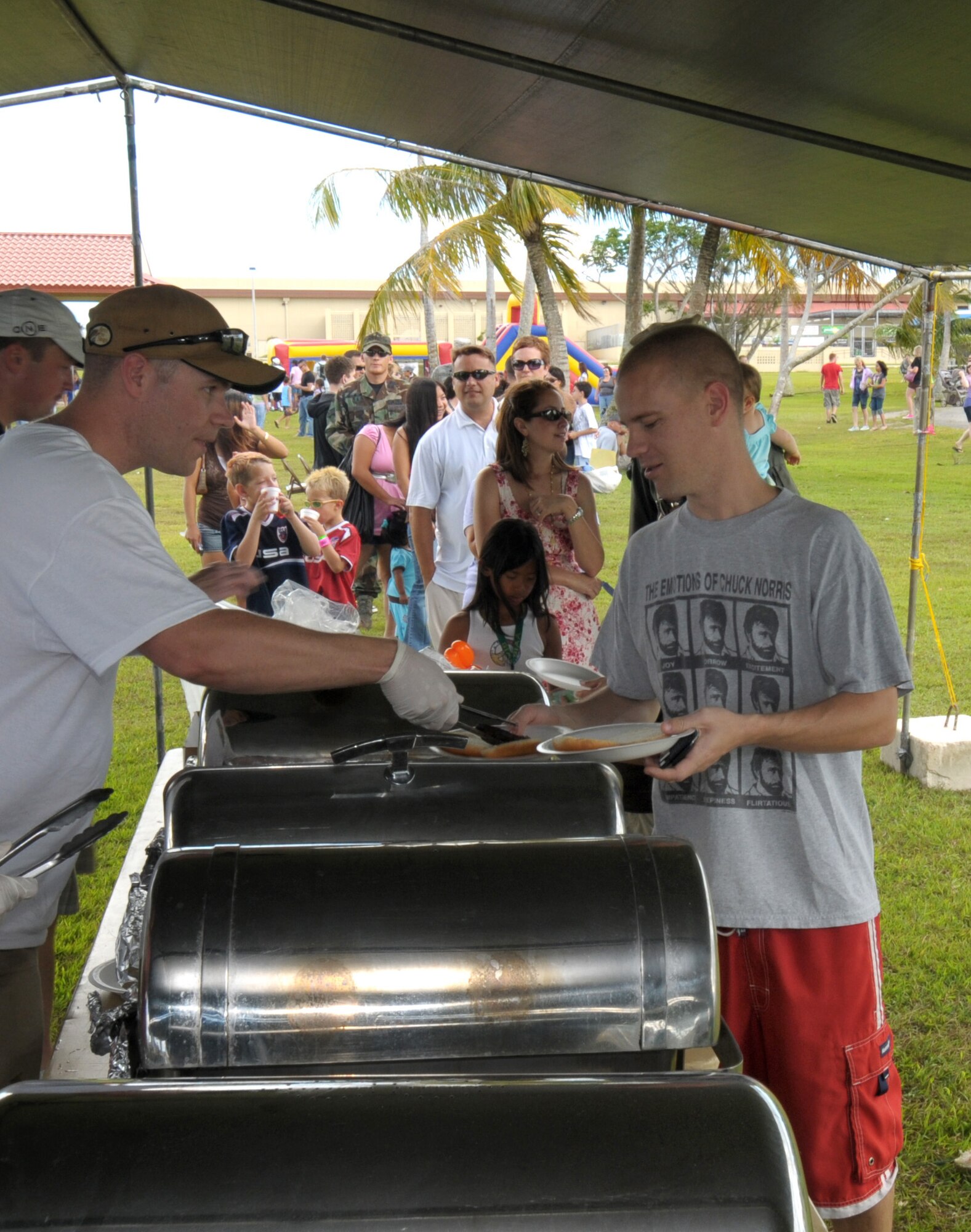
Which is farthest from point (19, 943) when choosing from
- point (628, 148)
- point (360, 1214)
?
point (628, 148)

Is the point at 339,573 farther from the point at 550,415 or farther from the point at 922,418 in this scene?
the point at 922,418

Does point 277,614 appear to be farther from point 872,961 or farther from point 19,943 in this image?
point 872,961

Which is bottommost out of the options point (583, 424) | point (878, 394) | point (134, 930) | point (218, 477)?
point (134, 930)

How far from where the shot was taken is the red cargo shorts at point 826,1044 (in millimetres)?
1773

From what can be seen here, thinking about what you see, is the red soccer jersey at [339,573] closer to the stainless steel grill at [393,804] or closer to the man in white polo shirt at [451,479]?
the man in white polo shirt at [451,479]

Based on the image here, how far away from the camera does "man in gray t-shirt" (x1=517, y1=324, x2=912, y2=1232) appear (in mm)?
1760

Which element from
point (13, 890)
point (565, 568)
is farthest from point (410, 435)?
point (13, 890)

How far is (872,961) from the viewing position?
6.01 feet

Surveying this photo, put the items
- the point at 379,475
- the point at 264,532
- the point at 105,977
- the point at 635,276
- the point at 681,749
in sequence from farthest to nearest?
the point at 635,276 < the point at 379,475 < the point at 264,532 < the point at 105,977 < the point at 681,749

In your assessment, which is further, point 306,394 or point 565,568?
point 306,394

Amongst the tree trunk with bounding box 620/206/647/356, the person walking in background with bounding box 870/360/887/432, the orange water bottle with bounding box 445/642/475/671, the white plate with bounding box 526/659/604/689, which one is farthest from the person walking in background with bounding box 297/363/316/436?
the white plate with bounding box 526/659/604/689

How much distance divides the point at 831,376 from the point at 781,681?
27153 mm

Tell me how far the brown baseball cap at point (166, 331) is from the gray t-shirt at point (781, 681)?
85 centimetres

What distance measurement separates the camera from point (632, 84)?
260 centimetres
